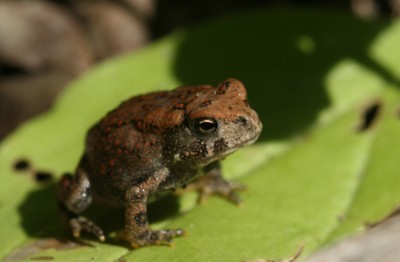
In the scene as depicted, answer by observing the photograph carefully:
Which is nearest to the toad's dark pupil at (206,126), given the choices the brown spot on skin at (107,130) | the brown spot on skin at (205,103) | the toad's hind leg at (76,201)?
the brown spot on skin at (205,103)

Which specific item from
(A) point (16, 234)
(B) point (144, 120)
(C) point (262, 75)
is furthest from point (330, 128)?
(A) point (16, 234)

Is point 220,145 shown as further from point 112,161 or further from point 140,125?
point 112,161

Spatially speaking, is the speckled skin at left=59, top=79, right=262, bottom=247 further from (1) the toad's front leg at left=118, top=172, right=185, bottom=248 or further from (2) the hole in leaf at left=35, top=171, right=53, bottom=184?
(2) the hole in leaf at left=35, top=171, right=53, bottom=184

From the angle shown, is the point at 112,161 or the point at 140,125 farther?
the point at 112,161

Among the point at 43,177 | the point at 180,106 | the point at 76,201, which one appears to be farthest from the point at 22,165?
the point at 180,106

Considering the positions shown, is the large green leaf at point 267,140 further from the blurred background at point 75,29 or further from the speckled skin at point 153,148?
the blurred background at point 75,29

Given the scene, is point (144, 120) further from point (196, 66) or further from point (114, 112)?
point (196, 66)
